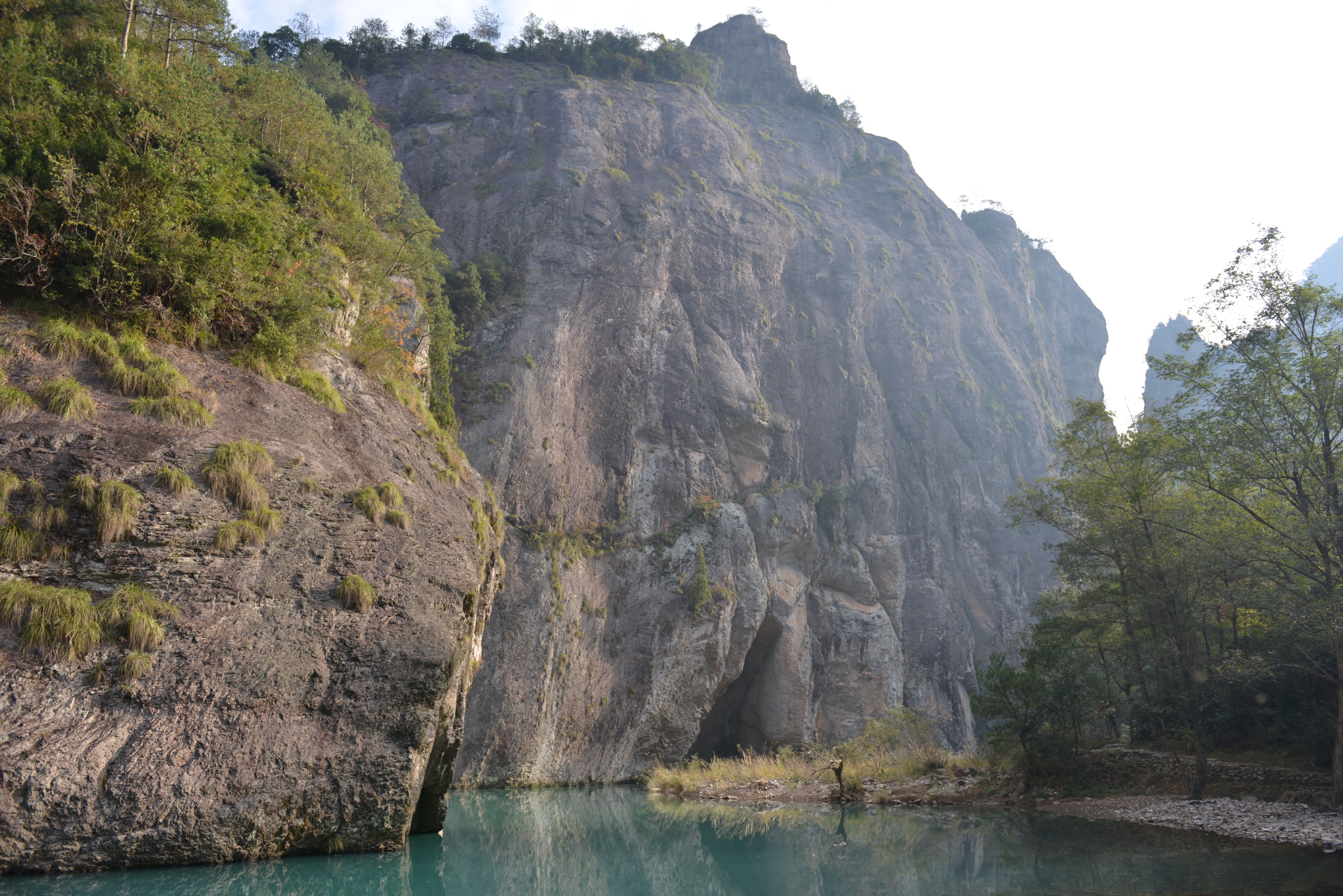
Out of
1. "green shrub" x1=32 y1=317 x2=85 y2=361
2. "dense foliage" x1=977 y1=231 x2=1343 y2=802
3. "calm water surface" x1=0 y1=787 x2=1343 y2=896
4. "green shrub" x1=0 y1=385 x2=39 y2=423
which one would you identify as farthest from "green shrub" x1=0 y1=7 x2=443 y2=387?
"dense foliage" x1=977 y1=231 x2=1343 y2=802

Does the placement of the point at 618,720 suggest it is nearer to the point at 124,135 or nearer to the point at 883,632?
the point at 883,632

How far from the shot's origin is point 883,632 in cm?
3491

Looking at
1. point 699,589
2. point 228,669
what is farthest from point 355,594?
point 699,589

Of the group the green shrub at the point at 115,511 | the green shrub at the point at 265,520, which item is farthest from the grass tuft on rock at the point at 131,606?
the green shrub at the point at 265,520

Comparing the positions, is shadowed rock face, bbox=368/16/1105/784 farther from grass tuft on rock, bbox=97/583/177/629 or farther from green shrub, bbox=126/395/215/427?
grass tuft on rock, bbox=97/583/177/629

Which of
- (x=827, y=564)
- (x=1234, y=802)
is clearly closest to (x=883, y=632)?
(x=827, y=564)

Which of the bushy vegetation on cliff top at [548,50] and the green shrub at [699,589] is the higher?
the bushy vegetation on cliff top at [548,50]

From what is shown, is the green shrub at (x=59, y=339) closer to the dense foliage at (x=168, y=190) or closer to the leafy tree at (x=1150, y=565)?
the dense foliage at (x=168, y=190)

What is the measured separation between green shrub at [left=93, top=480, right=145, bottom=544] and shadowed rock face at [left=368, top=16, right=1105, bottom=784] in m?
15.9

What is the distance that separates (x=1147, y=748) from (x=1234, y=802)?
508 centimetres

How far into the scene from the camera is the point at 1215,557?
16.1 metres

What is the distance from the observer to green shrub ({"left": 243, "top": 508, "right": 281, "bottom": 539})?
10.4 metres

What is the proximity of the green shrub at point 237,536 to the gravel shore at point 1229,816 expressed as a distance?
53.4 feet

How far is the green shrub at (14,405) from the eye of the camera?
31.3 ft
